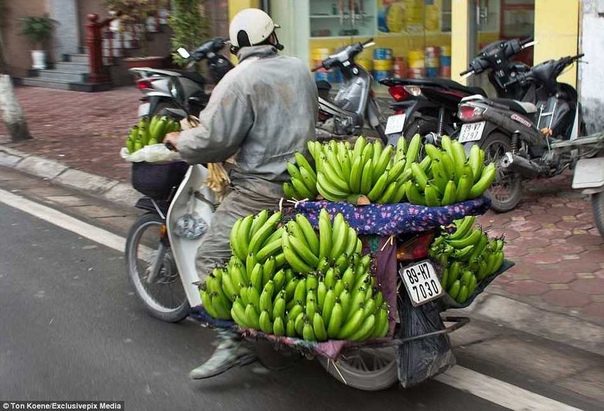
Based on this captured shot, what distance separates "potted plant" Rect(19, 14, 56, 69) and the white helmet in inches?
558

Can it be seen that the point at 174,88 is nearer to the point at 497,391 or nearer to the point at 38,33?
the point at 497,391

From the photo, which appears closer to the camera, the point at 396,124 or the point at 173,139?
the point at 173,139

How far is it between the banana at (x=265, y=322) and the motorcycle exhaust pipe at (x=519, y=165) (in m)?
3.62

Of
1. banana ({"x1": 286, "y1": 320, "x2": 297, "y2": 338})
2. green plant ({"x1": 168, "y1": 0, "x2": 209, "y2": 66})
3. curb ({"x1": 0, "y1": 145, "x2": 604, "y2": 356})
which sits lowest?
curb ({"x1": 0, "y1": 145, "x2": 604, "y2": 356})

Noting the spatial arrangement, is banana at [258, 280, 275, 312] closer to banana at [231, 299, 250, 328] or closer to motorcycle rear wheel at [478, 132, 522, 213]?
banana at [231, 299, 250, 328]

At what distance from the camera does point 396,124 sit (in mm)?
7348

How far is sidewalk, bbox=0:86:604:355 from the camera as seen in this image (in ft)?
15.6

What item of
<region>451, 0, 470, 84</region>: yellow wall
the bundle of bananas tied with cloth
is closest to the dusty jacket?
the bundle of bananas tied with cloth

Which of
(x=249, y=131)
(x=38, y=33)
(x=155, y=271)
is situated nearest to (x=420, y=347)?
(x=249, y=131)

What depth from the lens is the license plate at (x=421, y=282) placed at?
3584mm

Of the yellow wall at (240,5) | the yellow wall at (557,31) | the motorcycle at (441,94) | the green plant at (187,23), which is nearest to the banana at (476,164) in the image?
the motorcycle at (441,94)

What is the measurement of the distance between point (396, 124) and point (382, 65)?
4.57 metres

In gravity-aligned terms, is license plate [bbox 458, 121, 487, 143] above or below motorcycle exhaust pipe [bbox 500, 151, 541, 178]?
above

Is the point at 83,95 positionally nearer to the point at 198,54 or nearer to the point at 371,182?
the point at 198,54
